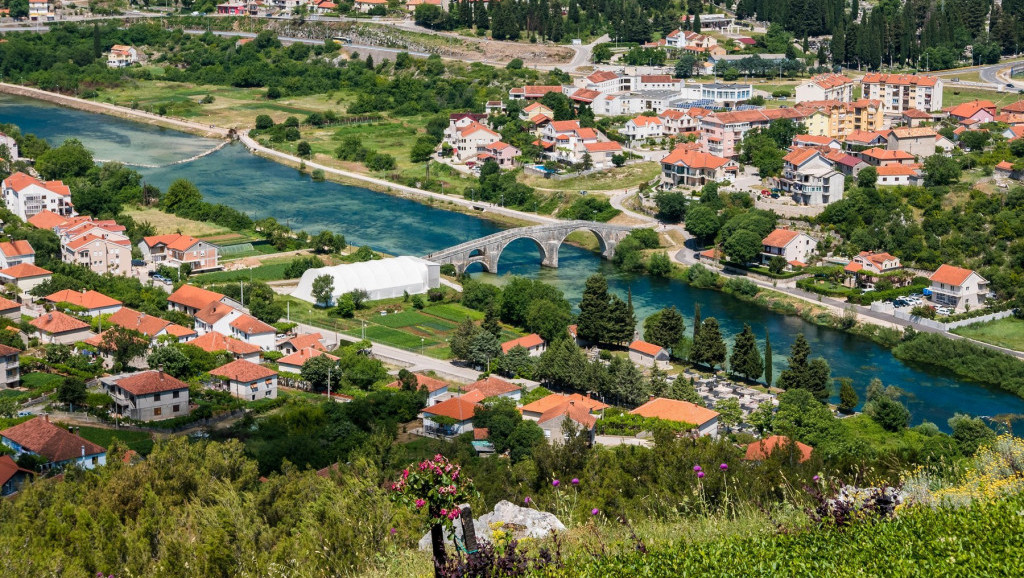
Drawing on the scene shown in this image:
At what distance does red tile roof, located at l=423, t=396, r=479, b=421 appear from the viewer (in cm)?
2617

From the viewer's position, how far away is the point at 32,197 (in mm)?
44594

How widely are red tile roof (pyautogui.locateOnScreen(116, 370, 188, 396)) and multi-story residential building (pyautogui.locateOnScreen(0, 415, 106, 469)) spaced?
3.06 metres

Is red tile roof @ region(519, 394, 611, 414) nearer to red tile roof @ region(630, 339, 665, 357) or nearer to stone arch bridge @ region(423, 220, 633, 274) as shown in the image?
red tile roof @ region(630, 339, 665, 357)

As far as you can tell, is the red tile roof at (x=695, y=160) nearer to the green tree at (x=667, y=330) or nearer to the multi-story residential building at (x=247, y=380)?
the green tree at (x=667, y=330)

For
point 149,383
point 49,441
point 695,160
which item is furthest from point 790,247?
point 49,441

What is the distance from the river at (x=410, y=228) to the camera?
32500mm

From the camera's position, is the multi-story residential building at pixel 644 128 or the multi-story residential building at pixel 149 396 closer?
the multi-story residential building at pixel 149 396

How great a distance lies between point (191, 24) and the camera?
87.4m

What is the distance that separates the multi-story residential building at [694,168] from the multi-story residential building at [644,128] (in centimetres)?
636

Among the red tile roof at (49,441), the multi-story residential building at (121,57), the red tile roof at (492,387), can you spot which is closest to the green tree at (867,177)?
the red tile roof at (492,387)

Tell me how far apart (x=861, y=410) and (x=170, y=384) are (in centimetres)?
1615

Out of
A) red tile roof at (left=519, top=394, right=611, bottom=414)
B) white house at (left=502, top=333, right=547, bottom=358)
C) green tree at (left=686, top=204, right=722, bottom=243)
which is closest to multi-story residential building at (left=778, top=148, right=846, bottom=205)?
green tree at (left=686, top=204, right=722, bottom=243)

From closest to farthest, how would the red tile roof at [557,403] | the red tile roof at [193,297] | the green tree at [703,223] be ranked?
the red tile roof at [557,403] < the red tile roof at [193,297] < the green tree at [703,223]

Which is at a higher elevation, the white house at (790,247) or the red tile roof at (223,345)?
the white house at (790,247)
